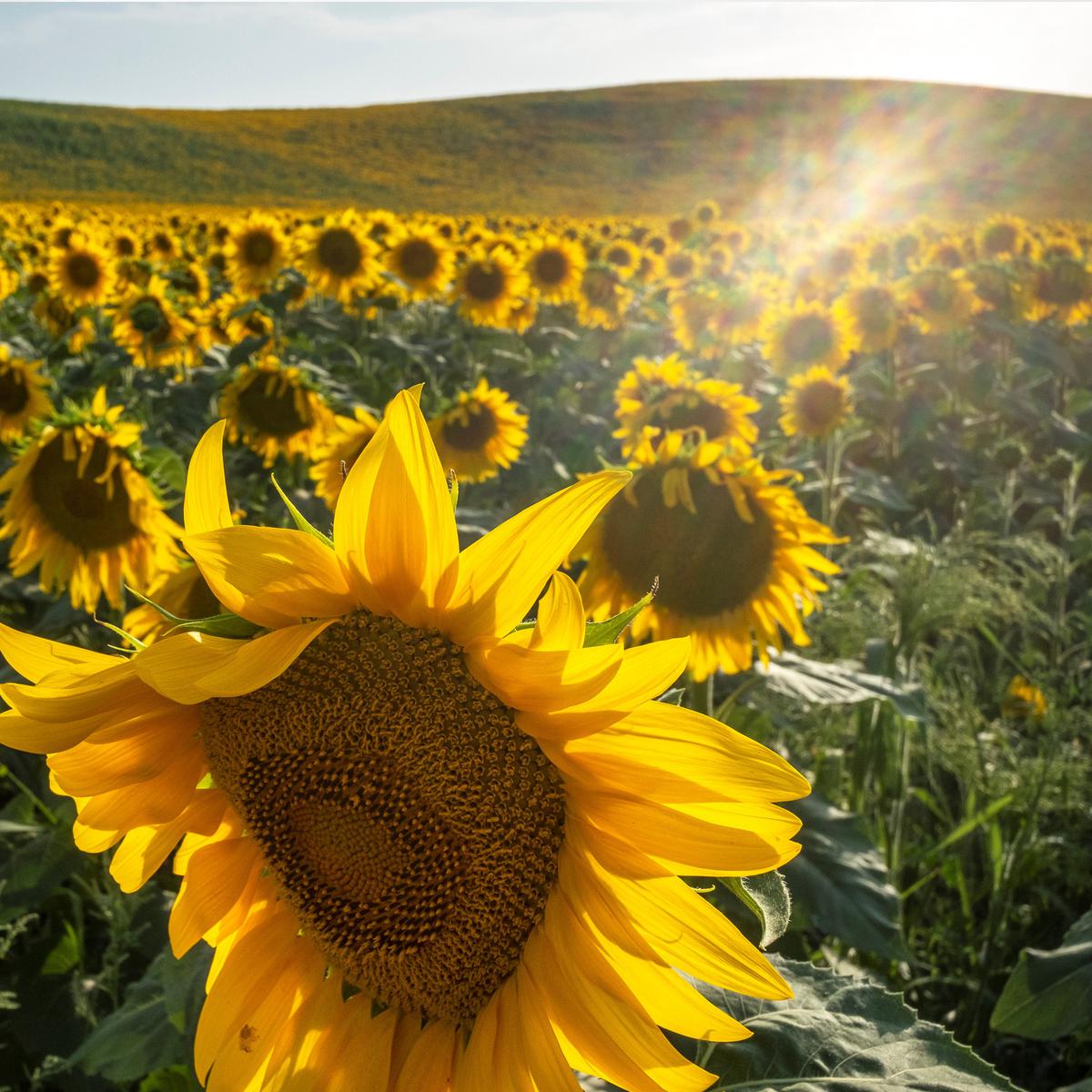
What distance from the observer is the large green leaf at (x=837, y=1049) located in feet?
3.54

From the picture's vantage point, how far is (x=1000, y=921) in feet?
8.22

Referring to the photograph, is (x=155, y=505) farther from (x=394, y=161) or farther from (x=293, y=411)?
(x=394, y=161)

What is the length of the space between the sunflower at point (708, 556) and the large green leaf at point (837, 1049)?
3.64ft

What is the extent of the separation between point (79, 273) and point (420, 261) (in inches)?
107

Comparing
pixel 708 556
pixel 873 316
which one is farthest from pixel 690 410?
pixel 873 316

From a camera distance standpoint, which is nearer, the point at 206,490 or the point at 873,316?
the point at 206,490

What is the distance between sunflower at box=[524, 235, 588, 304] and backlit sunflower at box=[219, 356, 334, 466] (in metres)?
4.34

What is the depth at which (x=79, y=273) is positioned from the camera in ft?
26.7

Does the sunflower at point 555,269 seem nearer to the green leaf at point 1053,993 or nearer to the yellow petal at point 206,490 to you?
the green leaf at point 1053,993

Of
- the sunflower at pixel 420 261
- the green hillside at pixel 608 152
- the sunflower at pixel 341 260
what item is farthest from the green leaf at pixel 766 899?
the green hillside at pixel 608 152

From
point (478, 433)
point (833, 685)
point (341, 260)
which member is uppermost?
point (341, 260)

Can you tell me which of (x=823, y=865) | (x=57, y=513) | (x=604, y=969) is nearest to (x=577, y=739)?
(x=604, y=969)

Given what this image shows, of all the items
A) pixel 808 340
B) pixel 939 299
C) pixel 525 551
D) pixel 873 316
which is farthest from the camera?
pixel 939 299

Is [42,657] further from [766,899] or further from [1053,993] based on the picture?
[1053,993]
